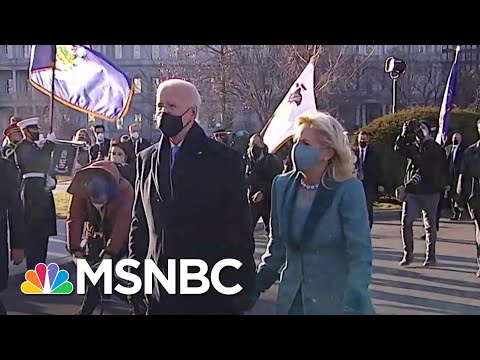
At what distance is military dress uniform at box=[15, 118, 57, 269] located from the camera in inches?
131

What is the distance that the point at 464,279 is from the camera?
3.43m

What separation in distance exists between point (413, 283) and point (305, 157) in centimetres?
94

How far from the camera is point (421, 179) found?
3438mm

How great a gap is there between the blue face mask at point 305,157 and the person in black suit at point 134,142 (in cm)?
70

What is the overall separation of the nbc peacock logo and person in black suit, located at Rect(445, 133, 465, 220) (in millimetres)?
1914

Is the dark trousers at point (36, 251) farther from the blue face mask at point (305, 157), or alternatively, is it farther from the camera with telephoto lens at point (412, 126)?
the camera with telephoto lens at point (412, 126)

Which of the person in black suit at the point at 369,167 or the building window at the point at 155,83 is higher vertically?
the building window at the point at 155,83

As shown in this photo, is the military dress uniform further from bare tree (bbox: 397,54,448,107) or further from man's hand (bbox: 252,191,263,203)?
bare tree (bbox: 397,54,448,107)

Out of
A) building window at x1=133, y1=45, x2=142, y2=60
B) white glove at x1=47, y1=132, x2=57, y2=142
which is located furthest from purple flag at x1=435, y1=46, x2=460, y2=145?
white glove at x1=47, y1=132, x2=57, y2=142

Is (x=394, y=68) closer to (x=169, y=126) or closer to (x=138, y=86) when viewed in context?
(x=169, y=126)

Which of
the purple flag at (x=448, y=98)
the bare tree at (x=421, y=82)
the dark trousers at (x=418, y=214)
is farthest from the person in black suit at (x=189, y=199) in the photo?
the purple flag at (x=448, y=98)

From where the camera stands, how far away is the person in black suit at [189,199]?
126 inches
